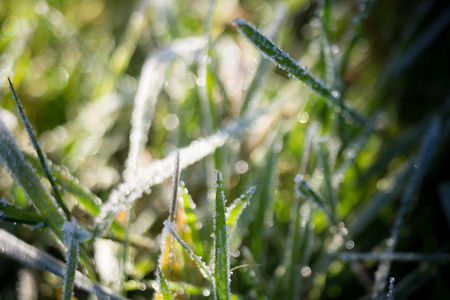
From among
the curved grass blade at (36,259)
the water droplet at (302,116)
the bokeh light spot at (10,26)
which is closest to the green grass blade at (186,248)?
the curved grass blade at (36,259)

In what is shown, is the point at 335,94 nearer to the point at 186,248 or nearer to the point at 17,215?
the point at 186,248

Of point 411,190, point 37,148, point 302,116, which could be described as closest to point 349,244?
point 411,190

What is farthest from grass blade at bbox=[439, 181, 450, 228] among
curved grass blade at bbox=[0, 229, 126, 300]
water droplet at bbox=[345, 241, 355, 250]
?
Result: curved grass blade at bbox=[0, 229, 126, 300]

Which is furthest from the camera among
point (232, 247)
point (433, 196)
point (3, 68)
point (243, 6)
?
point (243, 6)

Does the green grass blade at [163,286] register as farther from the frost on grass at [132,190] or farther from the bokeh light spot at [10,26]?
the bokeh light spot at [10,26]

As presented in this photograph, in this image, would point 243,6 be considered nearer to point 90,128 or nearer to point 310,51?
point 310,51

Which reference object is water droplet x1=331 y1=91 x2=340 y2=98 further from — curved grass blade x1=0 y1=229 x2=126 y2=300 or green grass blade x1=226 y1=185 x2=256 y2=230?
curved grass blade x1=0 y1=229 x2=126 y2=300

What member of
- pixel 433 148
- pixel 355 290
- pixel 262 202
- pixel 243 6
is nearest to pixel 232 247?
pixel 262 202

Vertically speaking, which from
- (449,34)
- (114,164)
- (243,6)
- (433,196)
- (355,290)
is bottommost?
(355,290)

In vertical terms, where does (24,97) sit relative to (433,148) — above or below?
above
